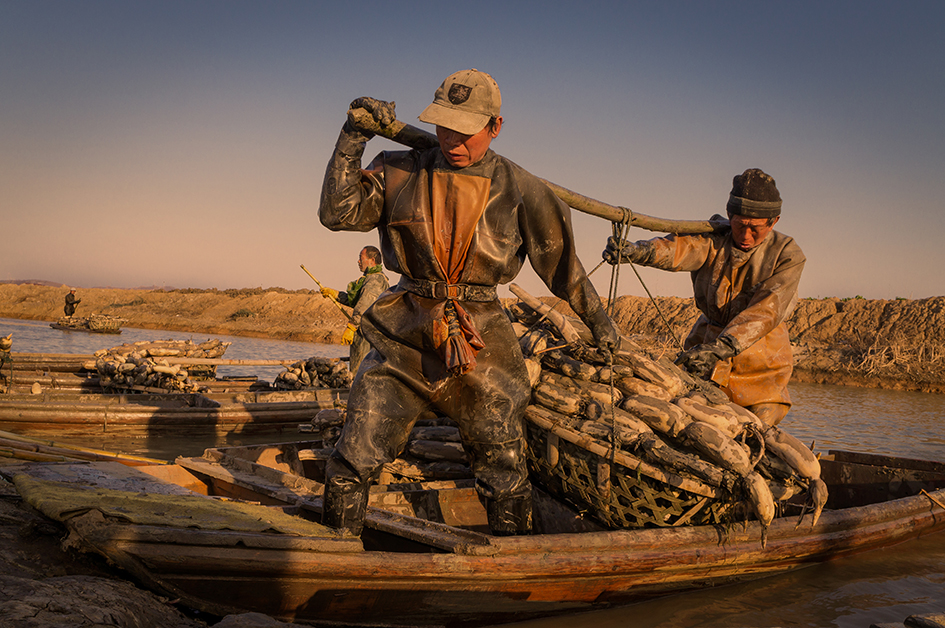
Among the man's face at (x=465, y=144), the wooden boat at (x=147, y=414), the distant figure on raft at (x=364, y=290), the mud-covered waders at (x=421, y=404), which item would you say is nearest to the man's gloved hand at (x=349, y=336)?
the distant figure on raft at (x=364, y=290)

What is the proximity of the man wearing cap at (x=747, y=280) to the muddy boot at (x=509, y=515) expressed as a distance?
5.43 feet

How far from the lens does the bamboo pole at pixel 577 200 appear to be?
106 inches

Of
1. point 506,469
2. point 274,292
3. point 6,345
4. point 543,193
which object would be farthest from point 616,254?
point 274,292

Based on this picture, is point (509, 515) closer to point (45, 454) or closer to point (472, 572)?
point (472, 572)

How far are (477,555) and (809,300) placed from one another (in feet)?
95.2

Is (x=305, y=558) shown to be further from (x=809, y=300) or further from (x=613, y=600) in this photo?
(x=809, y=300)

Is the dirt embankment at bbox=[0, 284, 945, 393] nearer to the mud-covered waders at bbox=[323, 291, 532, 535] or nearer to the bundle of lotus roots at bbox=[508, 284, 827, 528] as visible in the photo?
the bundle of lotus roots at bbox=[508, 284, 827, 528]

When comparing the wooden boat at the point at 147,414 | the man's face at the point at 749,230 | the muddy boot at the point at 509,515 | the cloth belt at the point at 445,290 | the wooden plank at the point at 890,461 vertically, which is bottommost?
the wooden boat at the point at 147,414

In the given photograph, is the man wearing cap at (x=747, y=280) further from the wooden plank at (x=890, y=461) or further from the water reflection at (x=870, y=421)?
the water reflection at (x=870, y=421)

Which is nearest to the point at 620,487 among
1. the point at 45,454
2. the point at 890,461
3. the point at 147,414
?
the point at 45,454

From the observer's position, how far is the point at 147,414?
8148 millimetres

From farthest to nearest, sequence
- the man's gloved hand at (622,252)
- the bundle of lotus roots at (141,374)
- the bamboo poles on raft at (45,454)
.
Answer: the bundle of lotus roots at (141,374) < the man's gloved hand at (622,252) < the bamboo poles on raft at (45,454)

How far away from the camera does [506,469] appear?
3033 millimetres

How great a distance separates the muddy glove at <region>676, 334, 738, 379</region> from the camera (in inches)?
161
